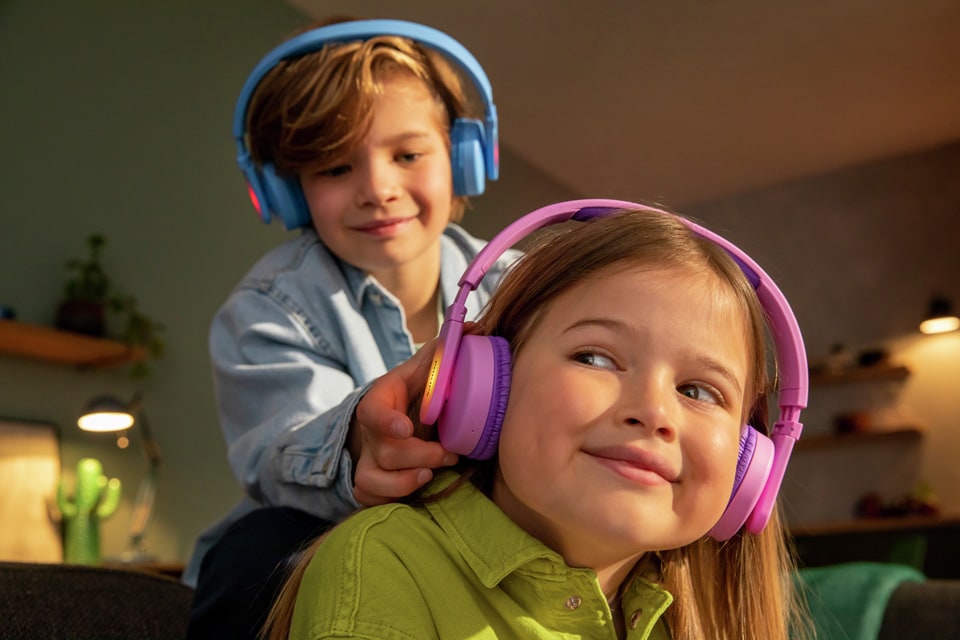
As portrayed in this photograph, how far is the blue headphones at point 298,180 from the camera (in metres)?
1.14

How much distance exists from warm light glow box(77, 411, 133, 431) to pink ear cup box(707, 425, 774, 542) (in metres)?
2.32

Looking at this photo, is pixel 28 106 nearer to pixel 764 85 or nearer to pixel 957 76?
pixel 764 85

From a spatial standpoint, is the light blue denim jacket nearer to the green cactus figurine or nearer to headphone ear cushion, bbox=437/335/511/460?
headphone ear cushion, bbox=437/335/511/460

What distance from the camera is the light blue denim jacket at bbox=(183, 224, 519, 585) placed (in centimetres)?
107

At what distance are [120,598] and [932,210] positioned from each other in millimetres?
5708

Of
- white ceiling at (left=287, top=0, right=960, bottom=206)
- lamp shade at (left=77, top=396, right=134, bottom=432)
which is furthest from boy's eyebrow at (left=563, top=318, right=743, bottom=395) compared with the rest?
white ceiling at (left=287, top=0, right=960, bottom=206)

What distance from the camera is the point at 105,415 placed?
273 centimetres

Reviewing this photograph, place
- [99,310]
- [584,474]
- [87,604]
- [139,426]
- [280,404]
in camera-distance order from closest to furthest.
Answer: [584,474] → [87,604] → [280,404] → [99,310] → [139,426]

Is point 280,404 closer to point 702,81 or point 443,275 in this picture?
point 443,275

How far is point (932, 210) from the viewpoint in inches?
225

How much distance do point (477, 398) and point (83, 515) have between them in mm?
2445

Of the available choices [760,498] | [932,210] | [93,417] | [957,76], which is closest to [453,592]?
[760,498]

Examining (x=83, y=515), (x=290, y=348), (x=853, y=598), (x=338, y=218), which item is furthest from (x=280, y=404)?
(x=83, y=515)

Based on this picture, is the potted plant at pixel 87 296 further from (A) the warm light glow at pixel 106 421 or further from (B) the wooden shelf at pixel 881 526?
(B) the wooden shelf at pixel 881 526
